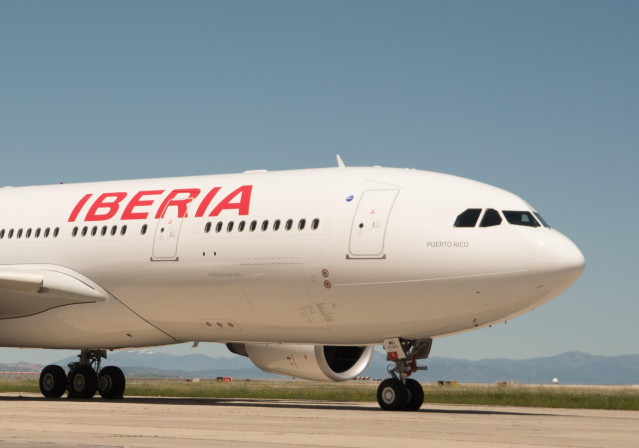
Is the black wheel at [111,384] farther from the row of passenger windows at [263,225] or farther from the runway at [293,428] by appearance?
the runway at [293,428]

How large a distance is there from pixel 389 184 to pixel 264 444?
35.2ft

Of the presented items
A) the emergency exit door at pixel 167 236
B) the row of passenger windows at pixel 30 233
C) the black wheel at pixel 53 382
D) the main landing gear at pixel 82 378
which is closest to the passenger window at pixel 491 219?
the emergency exit door at pixel 167 236

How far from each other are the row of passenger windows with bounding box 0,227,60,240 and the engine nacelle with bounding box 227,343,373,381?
19.2 ft

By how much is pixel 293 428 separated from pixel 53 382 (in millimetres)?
14473

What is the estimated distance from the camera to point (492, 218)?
2156 centimetres

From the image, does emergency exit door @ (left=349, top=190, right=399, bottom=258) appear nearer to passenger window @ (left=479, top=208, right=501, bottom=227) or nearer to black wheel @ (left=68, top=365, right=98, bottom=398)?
passenger window @ (left=479, top=208, right=501, bottom=227)

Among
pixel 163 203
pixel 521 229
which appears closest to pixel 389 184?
pixel 521 229

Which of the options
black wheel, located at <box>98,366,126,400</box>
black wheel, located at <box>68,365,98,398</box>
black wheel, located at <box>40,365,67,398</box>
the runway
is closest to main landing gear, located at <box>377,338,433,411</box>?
the runway

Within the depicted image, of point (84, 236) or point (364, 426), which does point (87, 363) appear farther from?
point (364, 426)

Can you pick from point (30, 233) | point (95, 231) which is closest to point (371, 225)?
point (95, 231)

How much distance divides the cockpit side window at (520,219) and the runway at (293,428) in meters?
3.82

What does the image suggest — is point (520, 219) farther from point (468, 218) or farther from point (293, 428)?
point (293, 428)

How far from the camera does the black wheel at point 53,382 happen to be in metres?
28.7

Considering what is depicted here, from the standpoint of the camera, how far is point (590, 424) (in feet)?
60.2
